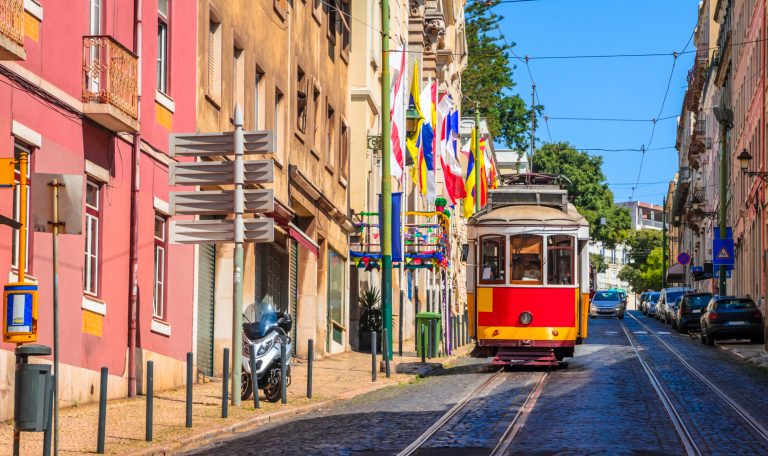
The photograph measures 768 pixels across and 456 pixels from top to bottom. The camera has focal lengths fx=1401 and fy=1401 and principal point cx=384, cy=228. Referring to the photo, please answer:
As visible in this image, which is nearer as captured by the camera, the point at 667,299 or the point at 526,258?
the point at 526,258

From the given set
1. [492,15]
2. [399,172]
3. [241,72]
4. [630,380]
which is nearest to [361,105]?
[399,172]

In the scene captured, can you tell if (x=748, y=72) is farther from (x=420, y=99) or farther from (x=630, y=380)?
(x=630, y=380)

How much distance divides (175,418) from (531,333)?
39.9 feet

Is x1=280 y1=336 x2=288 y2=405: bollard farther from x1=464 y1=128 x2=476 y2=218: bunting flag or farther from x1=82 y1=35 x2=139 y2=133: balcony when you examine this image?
x1=464 y1=128 x2=476 y2=218: bunting flag

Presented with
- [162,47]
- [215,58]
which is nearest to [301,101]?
[215,58]

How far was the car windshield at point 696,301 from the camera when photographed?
50.5 meters

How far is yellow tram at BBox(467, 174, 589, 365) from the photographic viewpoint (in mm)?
27672

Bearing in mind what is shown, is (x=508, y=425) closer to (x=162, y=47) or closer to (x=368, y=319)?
(x=162, y=47)

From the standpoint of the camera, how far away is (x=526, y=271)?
2794cm

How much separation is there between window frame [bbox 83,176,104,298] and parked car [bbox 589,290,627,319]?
5631cm

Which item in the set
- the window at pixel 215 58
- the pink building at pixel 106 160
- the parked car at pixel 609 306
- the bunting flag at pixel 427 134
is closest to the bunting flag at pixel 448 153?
the bunting flag at pixel 427 134

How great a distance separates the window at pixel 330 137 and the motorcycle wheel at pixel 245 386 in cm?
1643

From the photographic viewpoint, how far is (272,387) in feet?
66.3

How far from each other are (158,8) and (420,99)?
602 inches
